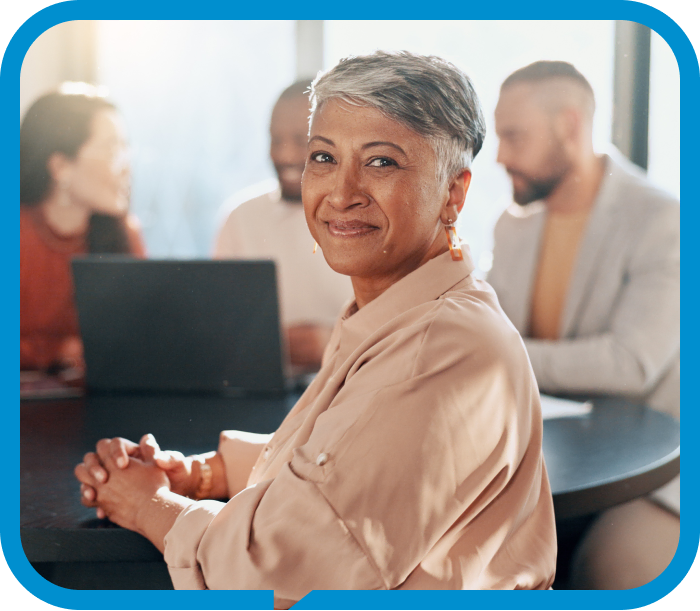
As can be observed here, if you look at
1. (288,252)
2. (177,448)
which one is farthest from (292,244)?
(177,448)

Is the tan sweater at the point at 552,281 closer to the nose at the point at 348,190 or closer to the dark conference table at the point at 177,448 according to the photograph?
the dark conference table at the point at 177,448

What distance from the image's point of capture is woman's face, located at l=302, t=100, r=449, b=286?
690mm

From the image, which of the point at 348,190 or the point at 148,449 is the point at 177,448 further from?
the point at 348,190

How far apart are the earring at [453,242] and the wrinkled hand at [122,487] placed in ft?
1.41

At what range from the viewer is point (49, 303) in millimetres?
1504

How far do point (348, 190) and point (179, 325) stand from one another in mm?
641

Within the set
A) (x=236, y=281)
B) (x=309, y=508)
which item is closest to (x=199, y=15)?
(x=236, y=281)

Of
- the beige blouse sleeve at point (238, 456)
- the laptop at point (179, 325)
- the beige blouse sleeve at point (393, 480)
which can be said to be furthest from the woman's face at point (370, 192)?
the laptop at point (179, 325)

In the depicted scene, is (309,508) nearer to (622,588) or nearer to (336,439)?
(336,439)

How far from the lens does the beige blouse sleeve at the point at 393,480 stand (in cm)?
62

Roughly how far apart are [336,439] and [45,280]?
1057 millimetres

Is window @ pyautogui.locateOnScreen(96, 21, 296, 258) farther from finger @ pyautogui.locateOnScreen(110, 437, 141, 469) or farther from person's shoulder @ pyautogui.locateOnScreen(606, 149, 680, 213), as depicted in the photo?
finger @ pyautogui.locateOnScreen(110, 437, 141, 469)

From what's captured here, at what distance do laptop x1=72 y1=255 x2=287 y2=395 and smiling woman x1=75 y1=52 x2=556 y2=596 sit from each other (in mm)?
451

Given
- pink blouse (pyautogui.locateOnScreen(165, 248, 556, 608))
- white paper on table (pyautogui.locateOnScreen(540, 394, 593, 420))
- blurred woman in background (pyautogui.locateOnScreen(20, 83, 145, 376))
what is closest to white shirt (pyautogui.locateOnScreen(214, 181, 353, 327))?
blurred woman in background (pyautogui.locateOnScreen(20, 83, 145, 376))
